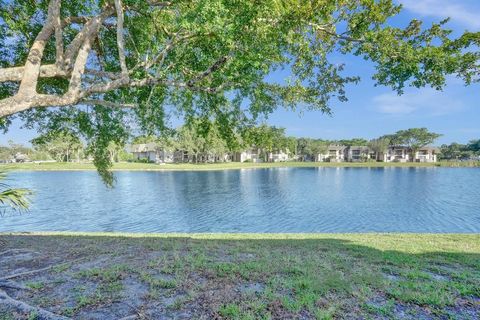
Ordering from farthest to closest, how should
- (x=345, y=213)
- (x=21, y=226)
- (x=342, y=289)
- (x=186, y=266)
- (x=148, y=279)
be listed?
1. (x=345, y=213)
2. (x=21, y=226)
3. (x=186, y=266)
4. (x=148, y=279)
5. (x=342, y=289)

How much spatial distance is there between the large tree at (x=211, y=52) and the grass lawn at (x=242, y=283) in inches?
116

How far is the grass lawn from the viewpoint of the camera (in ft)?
12.5

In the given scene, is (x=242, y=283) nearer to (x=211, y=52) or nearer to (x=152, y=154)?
(x=211, y=52)

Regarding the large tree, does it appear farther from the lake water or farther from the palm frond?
the lake water

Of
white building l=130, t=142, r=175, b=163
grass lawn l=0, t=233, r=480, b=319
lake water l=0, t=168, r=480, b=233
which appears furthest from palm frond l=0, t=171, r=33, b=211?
white building l=130, t=142, r=175, b=163

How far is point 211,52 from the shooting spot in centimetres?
644

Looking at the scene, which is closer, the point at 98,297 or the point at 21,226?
the point at 98,297

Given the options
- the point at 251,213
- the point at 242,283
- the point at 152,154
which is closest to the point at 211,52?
the point at 242,283

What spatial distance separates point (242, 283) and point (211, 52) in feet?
15.3

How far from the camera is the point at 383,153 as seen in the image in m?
117

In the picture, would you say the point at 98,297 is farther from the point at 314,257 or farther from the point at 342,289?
the point at 314,257

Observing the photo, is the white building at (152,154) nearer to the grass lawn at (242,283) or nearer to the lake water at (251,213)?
the lake water at (251,213)

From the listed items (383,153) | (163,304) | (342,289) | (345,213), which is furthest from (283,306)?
(383,153)

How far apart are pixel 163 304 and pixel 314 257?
376 cm
